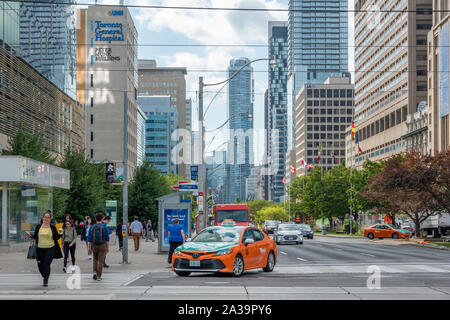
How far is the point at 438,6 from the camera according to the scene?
93438mm

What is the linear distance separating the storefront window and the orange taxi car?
16.4 metres

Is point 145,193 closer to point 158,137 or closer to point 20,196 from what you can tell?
point 20,196

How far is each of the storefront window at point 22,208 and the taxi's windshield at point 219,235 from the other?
16.3 meters

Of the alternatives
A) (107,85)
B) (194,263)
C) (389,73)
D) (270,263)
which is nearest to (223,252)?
(194,263)


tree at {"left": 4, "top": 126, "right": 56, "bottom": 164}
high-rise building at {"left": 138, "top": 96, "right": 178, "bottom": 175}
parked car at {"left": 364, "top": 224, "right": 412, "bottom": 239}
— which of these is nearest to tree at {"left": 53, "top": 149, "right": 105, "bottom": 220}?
tree at {"left": 4, "top": 126, "right": 56, "bottom": 164}

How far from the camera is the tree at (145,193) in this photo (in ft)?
223

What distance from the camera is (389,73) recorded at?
119812mm

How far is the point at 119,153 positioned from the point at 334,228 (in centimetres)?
4130

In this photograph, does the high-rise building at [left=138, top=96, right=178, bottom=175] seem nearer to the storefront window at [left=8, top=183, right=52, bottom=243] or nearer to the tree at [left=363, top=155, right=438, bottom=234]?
the tree at [left=363, top=155, right=438, bottom=234]

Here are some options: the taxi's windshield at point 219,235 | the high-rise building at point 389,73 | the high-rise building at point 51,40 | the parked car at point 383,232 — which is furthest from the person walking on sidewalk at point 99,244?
the high-rise building at point 389,73

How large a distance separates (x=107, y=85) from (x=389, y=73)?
50657 millimetres

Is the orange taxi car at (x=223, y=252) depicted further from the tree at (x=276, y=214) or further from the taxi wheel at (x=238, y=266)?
the tree at (x=276, y=214)
